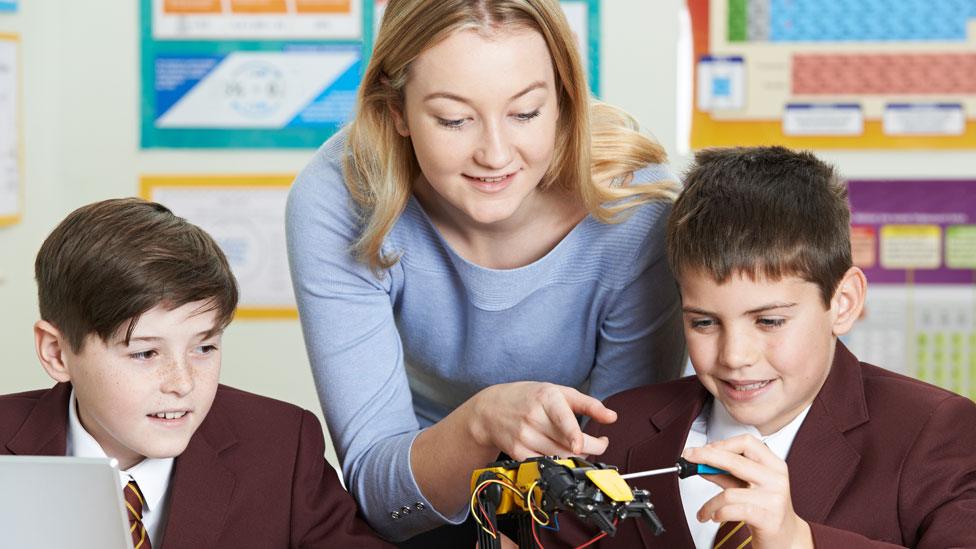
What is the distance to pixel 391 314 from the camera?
1427mm

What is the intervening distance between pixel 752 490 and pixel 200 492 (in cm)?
63

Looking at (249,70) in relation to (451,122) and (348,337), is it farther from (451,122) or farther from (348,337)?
(451,122)

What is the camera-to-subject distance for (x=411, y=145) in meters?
1.42

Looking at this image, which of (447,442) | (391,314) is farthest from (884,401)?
(391,314)

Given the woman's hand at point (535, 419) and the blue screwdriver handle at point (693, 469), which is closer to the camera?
the blue screwdriver handle at point (693, 469)

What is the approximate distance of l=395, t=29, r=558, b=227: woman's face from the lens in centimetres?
121

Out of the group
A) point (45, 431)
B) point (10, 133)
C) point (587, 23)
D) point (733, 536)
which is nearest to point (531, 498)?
point (733, 536)

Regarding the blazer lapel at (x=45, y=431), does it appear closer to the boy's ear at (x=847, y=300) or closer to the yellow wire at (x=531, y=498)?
the yellow wire at (x=531, y=498)

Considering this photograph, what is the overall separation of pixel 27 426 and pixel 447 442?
1.59 ft

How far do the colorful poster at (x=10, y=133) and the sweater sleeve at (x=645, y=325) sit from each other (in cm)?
170

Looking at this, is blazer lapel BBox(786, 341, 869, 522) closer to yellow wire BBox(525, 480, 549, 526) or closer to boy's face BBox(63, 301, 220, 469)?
yellow wire BBox(525, 480, 549, 526)

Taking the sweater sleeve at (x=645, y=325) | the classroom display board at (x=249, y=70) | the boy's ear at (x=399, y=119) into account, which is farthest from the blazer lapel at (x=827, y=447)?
the classroom display board at (x=249, y=70)

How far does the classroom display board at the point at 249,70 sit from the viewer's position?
265 cm

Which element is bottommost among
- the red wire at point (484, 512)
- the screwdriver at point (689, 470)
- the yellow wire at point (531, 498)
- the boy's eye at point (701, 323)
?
the red wire at point (484, 512)
